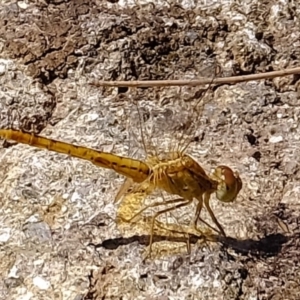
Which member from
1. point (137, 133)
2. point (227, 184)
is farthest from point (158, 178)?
point (227, 184)

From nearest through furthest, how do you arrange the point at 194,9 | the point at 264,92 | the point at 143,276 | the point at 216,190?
the point at 143,276
the point at 216,190
the point at 264,92
the point at 194,9

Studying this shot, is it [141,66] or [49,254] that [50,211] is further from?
[141,66]

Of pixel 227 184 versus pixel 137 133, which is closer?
pixel 227 184

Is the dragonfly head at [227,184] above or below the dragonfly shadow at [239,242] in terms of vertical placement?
above

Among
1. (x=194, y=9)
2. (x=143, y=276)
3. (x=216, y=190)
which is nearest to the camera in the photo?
(x=143, y=276)

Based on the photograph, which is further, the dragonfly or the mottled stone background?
the dragonfly

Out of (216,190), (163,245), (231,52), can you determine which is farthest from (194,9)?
(163,245)

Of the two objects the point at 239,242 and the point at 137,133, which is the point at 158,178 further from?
the point at 239,242
